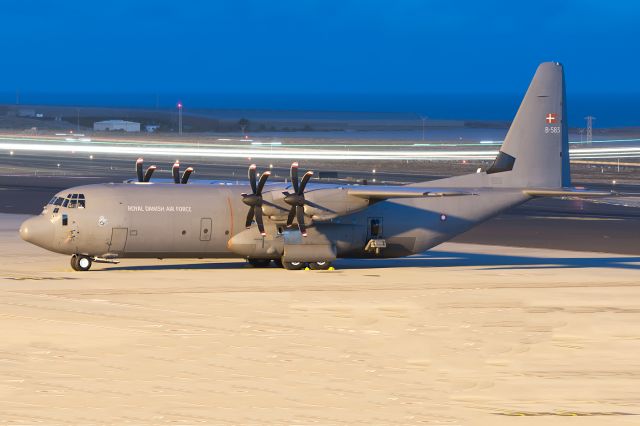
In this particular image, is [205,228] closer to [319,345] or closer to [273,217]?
[273,217]

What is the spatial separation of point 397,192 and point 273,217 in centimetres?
440

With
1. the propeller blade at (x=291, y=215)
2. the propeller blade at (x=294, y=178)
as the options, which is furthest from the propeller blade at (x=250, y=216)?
the propeller blade at (x=294, y=178)

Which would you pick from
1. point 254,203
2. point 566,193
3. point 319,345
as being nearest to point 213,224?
point 254,203

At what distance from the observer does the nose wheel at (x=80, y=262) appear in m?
41.3

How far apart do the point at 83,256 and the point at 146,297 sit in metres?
6.99

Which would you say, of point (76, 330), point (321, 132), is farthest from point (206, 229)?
point (321, 132)

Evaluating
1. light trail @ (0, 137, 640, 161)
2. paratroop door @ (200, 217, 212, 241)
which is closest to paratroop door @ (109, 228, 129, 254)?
paratroop door @ (200, 217, 212, 241)

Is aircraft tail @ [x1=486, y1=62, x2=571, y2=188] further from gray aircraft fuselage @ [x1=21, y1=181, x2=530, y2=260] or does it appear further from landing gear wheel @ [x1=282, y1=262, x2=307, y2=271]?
landing gear wheel @ [x1=282, y1=262, x2=307, y2=271]

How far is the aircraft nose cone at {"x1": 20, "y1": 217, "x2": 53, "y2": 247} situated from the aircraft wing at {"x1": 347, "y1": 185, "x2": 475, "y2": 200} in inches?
405

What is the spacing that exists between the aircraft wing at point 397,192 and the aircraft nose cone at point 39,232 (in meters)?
10.3

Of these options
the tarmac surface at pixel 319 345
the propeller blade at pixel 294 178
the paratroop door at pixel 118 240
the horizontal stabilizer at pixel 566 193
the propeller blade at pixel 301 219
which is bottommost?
the tarmac surface at pixel 319 345

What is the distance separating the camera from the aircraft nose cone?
40.3 metres

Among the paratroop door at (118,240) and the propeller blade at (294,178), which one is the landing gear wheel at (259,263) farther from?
the paratroop door at (118,240)

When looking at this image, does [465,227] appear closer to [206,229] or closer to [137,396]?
[206,229]
